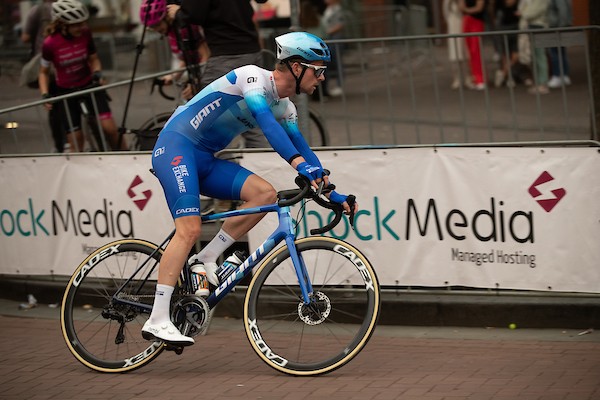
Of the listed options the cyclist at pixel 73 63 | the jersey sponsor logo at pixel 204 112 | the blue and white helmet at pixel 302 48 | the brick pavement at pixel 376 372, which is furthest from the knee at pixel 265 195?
the cyclist at pixel 73 63

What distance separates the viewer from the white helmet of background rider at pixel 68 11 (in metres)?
10.9

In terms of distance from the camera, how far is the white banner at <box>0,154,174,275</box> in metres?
8.39

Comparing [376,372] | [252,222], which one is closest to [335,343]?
[376,372]

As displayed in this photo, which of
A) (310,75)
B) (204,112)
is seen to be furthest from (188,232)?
(310,75)

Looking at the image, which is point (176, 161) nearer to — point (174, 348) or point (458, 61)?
point (174, 348)

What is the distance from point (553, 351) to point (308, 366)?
1.47 m

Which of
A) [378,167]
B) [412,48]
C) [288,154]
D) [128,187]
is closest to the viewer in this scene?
[288,154]

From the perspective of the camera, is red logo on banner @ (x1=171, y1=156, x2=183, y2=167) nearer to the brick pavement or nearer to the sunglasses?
the sunglasses

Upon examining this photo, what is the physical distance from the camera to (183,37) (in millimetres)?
10344

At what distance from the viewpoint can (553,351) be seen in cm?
686

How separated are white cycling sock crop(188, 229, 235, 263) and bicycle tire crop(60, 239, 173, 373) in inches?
10.1

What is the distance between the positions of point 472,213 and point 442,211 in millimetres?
201

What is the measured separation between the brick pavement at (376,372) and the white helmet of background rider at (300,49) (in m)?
1.70

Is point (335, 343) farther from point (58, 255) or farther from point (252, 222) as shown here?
point (58, 255)
